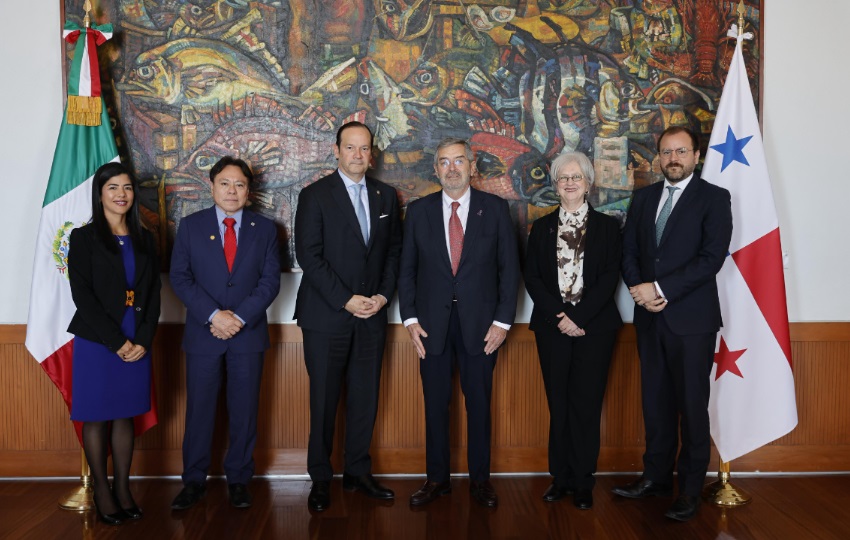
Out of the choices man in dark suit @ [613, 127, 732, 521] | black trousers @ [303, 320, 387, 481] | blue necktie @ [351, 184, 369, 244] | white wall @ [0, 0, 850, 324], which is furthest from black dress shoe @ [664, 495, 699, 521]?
blue necktie @ [351, 184, 369, 244]

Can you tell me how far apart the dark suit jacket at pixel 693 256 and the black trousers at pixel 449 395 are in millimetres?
912

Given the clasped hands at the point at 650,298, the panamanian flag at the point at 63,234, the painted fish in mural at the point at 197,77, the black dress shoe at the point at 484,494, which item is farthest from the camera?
the painted fish in mural at the point at 197,77

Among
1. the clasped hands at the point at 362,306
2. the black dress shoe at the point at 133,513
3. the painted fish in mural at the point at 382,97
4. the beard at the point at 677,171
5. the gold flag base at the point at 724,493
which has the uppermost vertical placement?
the painted fish in mural at the point at 382,97

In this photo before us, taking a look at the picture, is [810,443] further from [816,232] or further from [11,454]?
[11,454]

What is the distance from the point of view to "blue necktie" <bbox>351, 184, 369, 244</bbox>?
364 centimetres

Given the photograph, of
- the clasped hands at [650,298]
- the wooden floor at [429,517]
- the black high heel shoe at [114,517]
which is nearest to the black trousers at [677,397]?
the clasped hands at [650,298]

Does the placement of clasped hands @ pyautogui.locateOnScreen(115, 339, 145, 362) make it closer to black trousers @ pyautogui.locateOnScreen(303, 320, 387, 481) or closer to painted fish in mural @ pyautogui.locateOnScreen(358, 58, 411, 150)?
black trousers @ pyautogui.locateOnScreen(303, 320, 387, 481)

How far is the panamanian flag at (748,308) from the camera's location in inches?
146

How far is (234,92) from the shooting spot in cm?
393

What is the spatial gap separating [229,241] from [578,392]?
1975 mm

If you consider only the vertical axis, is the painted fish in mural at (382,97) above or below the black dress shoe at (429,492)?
above

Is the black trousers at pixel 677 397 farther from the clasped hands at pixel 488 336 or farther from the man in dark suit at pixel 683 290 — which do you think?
the clasped hands at pixel 488 336

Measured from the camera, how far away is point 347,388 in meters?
3.70

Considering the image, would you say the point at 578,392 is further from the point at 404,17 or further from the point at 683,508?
the point at 404,17
